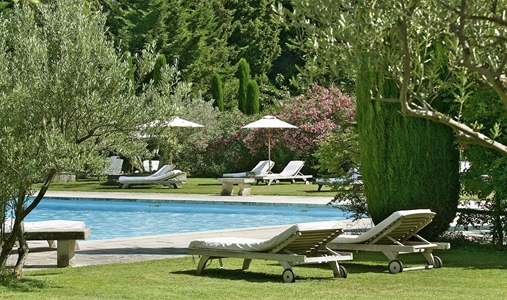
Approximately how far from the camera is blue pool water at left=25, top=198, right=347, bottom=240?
19.1 metres

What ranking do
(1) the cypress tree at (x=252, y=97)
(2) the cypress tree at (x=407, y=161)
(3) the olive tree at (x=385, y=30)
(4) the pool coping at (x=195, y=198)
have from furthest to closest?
(1) the cypress tree at (x=252, y=97) → (4) the pool coping at (x=195, y=198) → (2) the cypress tree at (x=407, y=161) → (3) the olive tree at (x=385, y=30)

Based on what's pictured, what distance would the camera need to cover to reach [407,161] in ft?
40.8

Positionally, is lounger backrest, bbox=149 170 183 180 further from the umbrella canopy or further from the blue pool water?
the blue pool water

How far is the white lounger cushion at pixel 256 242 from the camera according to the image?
9.30 metres

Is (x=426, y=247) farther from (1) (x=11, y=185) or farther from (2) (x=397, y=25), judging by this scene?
(2) (x=397, y=25)

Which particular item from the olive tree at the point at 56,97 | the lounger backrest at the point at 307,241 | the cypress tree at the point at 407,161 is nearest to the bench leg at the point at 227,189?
the cypress tree at the point at 407,161

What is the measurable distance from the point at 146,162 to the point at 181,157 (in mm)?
1574

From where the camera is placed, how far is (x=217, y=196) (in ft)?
80.4

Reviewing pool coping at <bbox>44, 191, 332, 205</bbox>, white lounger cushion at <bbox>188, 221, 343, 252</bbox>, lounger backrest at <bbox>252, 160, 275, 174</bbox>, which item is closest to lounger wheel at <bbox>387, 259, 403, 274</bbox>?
white lounger cushion at <bbox>188, 221, 343, 252</bbox>

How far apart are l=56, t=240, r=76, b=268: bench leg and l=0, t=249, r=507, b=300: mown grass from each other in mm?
313

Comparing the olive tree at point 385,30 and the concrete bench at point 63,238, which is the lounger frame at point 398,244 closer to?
the concrete bench at point 63,238

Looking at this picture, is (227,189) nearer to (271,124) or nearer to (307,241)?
(271,124)

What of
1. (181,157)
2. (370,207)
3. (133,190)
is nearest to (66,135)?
(370,207)

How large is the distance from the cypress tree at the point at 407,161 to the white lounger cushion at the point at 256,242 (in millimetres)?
2897
